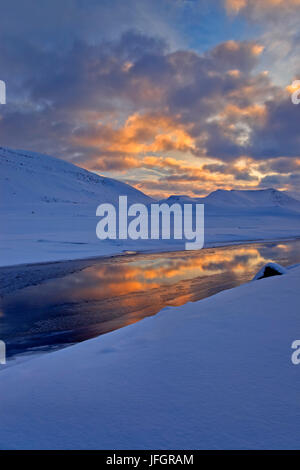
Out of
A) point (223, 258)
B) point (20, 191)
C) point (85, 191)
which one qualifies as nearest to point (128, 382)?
point (223, 258)

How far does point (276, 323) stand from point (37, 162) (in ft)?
410

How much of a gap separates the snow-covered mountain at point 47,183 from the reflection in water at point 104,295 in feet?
183

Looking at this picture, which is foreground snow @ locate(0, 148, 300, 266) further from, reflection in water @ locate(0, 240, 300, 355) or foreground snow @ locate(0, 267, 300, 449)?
foreground snow @ locate(0, 267, 300, 449)

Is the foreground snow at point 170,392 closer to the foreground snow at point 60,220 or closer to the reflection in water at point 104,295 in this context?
the reflection in water at point 104,295

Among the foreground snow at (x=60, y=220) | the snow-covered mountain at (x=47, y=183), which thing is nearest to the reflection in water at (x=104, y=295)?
the foreground snow at (x=60, y=220)

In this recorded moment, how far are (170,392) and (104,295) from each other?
8262mm

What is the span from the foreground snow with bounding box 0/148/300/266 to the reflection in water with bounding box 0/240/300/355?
15.2 ft

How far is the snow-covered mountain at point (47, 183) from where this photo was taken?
267 feet

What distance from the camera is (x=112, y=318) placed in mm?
8078

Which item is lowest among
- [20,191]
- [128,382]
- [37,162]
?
[128,382]

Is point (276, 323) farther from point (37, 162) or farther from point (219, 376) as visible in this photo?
point (37, 162)

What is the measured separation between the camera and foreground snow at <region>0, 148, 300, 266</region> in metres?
20.8

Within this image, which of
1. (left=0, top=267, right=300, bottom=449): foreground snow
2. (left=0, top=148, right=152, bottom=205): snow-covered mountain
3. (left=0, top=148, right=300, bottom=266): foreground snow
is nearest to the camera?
(left=0, top=267, right=300, bottom=449): foreground snow

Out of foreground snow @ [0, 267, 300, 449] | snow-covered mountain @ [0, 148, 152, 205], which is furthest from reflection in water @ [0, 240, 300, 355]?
snow-covered mountain @ [0, 148, 152, 205]
